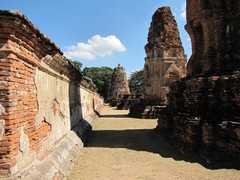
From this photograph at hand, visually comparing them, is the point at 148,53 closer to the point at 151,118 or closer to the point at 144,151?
the point at 151,118

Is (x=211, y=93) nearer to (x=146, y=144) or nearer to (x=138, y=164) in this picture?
(x=146, y=144)

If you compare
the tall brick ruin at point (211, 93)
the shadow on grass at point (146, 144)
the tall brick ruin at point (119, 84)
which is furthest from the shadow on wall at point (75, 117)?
the tall brick ruin at point (119, 84)

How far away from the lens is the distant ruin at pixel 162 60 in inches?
614

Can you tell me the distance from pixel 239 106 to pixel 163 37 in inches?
439

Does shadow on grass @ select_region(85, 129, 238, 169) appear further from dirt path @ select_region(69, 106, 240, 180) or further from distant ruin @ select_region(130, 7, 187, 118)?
distant ruin @ select_region(130, 7, 187, 118)

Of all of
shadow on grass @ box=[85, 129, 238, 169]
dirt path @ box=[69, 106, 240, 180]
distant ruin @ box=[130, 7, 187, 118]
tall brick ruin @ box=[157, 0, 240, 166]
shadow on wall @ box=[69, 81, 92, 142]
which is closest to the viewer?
dirt path @ box=[69, 106, 240, 180]

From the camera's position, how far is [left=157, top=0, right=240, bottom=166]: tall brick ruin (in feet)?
16.5

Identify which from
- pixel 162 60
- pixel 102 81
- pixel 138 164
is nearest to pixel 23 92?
pixel 138 164

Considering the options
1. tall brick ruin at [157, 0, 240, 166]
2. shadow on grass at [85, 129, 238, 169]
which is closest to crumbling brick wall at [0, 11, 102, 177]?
shadow on grass at [85, 129, 238, 169]

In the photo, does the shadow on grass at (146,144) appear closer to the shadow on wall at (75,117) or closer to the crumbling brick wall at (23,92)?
the shadow on wall at (75,117)

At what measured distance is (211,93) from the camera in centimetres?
588

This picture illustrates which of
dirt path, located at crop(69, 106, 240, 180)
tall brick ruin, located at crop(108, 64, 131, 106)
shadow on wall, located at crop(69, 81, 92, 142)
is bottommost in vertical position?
dirt path, located at crop(69, 106, 240, 180)

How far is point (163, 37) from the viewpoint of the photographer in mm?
15711

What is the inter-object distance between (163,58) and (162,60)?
0.14 meters
